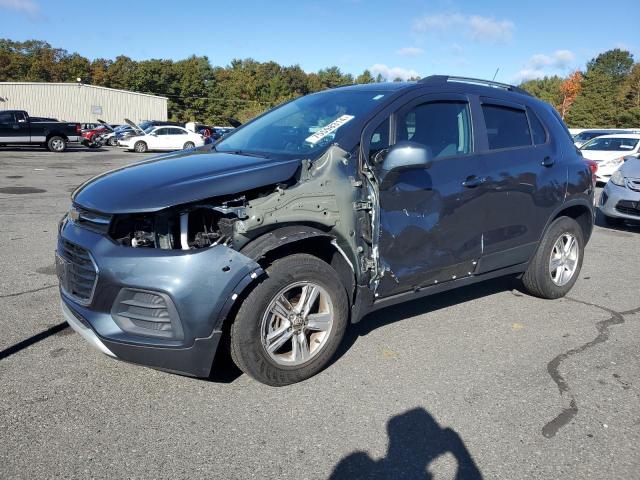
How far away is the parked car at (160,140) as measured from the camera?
2909 centimetres

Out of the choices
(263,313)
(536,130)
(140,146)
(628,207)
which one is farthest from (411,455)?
(140,146)

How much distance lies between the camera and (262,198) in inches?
122

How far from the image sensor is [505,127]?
4.48 metres

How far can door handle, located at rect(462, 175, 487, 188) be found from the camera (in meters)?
3.98

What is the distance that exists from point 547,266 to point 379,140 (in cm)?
229

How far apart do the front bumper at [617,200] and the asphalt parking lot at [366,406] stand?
181 inches

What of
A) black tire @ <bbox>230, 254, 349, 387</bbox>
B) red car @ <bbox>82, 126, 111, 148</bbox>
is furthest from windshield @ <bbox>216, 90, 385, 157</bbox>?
red car @ <bbox>82, 126, 111, 148</bbox>

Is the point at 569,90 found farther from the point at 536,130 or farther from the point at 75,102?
the point at 536,130

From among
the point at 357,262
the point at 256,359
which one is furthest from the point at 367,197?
the point at 256,359

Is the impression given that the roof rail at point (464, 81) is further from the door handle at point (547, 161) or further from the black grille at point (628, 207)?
the black grille at point (628, 207)

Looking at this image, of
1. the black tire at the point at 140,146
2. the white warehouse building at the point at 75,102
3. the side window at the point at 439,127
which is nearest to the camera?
the side window at the point at 439,127

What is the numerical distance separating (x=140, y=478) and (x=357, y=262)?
68.5 inches

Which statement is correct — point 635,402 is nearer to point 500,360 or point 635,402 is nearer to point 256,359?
point 500,360

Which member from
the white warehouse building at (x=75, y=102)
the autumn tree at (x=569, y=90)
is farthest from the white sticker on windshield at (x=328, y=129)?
the autumn tree at (x=569, y=90)
